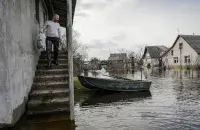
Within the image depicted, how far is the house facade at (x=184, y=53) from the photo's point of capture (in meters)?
50.7

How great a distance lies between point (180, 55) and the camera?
181 ft

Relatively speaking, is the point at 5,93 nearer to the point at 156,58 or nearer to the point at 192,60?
the point at 192,60

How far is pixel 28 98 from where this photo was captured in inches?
325

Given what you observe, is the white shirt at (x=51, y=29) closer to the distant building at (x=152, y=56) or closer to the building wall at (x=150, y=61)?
the distant building at (x=152, y=56)

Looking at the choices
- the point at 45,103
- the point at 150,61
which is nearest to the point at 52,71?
the point at 45,103

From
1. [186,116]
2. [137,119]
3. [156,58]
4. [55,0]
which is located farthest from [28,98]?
[156,58]

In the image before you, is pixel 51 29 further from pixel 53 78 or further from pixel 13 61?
pixel 13 61

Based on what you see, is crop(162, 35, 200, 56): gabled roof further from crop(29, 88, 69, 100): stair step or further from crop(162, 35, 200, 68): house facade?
crop(29, 88, 69, 100): stair step

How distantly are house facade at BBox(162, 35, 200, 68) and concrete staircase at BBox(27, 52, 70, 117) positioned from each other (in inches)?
1655

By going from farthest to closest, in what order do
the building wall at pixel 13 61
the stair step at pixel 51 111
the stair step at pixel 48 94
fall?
the stair step at pixel 48 94, the stair step at pixel 51 111, the building wall at pixel 13 61

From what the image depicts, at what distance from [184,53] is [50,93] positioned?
49302mm

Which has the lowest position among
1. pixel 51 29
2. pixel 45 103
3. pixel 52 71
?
pixel 45 103

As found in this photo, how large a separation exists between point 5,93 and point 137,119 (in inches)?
174

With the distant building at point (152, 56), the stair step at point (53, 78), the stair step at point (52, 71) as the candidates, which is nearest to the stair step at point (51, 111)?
the stair step at point (53, 78)
